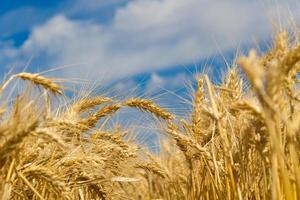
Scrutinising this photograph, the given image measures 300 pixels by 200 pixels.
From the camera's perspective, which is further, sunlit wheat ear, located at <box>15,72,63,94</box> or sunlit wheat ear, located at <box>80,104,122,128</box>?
sunlit wheat ear, located at <box>80,104,122,128</box>

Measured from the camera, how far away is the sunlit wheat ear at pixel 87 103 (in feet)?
13.8

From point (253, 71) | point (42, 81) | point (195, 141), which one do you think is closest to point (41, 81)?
point (42, 81)

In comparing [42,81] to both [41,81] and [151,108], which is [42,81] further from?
[151,108]

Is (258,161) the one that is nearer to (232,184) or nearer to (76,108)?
(232,184)

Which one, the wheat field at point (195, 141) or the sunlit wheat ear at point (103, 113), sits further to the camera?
the sunlit wheat ear at point (103, 113)

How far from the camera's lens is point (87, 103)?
4266 mm

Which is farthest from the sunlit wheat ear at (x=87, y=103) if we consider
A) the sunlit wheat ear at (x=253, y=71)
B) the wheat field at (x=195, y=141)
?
the sunlit wheat ear at (x=253, y=71)

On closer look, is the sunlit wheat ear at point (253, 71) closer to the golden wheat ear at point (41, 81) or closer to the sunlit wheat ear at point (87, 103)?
the golden wheat ear at point (41, 81)

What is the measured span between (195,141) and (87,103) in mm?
1105

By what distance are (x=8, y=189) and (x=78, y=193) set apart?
156cm

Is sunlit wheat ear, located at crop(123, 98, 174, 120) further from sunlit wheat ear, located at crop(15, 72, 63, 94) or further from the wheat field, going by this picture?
sunlit wheat ear, located at crop(15, 72, 63, 94)

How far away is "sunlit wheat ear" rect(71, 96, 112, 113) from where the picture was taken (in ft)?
13.8

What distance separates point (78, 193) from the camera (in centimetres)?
404

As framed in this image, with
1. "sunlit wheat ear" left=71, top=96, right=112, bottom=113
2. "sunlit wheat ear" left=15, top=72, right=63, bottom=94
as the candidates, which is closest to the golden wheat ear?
"sunlit wheat ear" left=15, top=72, right=63, bottom=94
